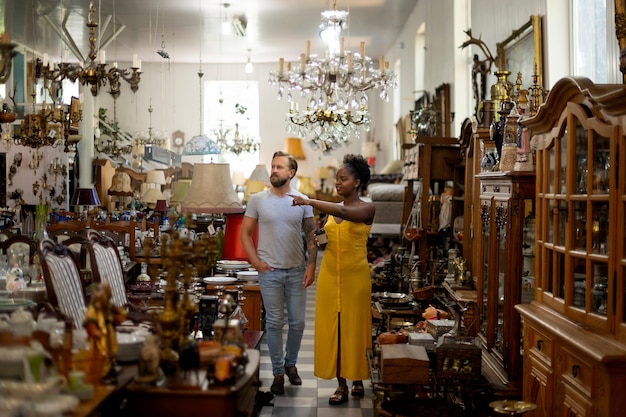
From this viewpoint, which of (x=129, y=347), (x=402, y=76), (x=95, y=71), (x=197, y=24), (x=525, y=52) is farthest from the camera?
(x=402, y=76)

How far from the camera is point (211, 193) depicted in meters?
6.92

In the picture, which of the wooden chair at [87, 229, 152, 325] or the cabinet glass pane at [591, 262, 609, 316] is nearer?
the cabinet glass pane at [591, 262, 609, 316]

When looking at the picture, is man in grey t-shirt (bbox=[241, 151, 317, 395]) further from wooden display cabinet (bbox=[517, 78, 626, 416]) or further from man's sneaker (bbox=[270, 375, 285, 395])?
wooden display cabinet (bbox=[517, 78, 626, 416])

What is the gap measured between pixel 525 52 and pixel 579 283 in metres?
3.78

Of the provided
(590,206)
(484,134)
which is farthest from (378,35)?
(590,206)

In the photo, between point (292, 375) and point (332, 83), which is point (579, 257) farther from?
point (332, 83)

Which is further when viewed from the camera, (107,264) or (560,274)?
(107,264)

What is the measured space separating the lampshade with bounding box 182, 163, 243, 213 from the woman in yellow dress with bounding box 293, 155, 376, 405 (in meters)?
1.38

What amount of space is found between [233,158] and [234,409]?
775 inches

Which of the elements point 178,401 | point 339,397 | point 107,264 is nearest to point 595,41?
point 339,397

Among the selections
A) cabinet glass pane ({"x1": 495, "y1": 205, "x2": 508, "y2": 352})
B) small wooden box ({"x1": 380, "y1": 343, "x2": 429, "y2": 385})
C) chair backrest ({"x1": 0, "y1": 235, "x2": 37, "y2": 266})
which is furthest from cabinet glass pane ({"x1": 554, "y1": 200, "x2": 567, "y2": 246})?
chair backrest ({"x1": 0, "y1": 235, "x2": 37, "y2": 266})

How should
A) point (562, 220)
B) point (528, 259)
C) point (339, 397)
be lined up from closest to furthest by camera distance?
point (562, 220)
point (528, 259)
point (339, 397)

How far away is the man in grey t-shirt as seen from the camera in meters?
5.83

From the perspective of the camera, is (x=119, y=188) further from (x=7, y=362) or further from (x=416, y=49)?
(x=7, y=362)
